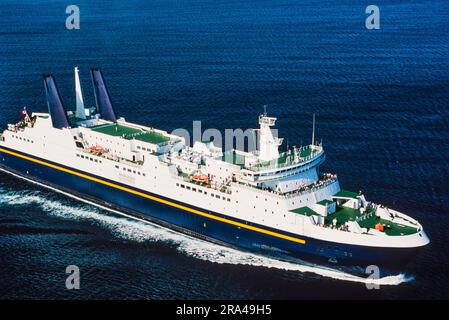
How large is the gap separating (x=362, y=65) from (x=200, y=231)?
5807 cm

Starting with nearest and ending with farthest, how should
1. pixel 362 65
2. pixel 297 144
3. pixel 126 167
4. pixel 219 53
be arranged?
pixel 126 167 < pixel 297 144 < pixel 362 65 < pixel 219 53

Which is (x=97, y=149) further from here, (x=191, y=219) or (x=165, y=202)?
(x=191, y=219)

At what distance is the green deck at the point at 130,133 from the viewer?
55.6 meters

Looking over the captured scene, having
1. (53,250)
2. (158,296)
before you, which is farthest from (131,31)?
(158,296)

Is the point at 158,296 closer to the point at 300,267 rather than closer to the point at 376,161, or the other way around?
the point at 300,267

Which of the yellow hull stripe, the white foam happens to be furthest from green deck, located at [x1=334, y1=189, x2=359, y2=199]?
the white foam

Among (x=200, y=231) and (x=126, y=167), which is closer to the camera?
(x=200, y=231)

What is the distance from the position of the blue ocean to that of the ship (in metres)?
1.59

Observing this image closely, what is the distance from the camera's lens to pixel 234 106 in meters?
78.7

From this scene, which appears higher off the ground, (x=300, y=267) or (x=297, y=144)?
(x=297, y=144)

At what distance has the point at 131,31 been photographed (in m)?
124

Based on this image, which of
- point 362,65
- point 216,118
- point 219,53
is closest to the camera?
point 216,118
